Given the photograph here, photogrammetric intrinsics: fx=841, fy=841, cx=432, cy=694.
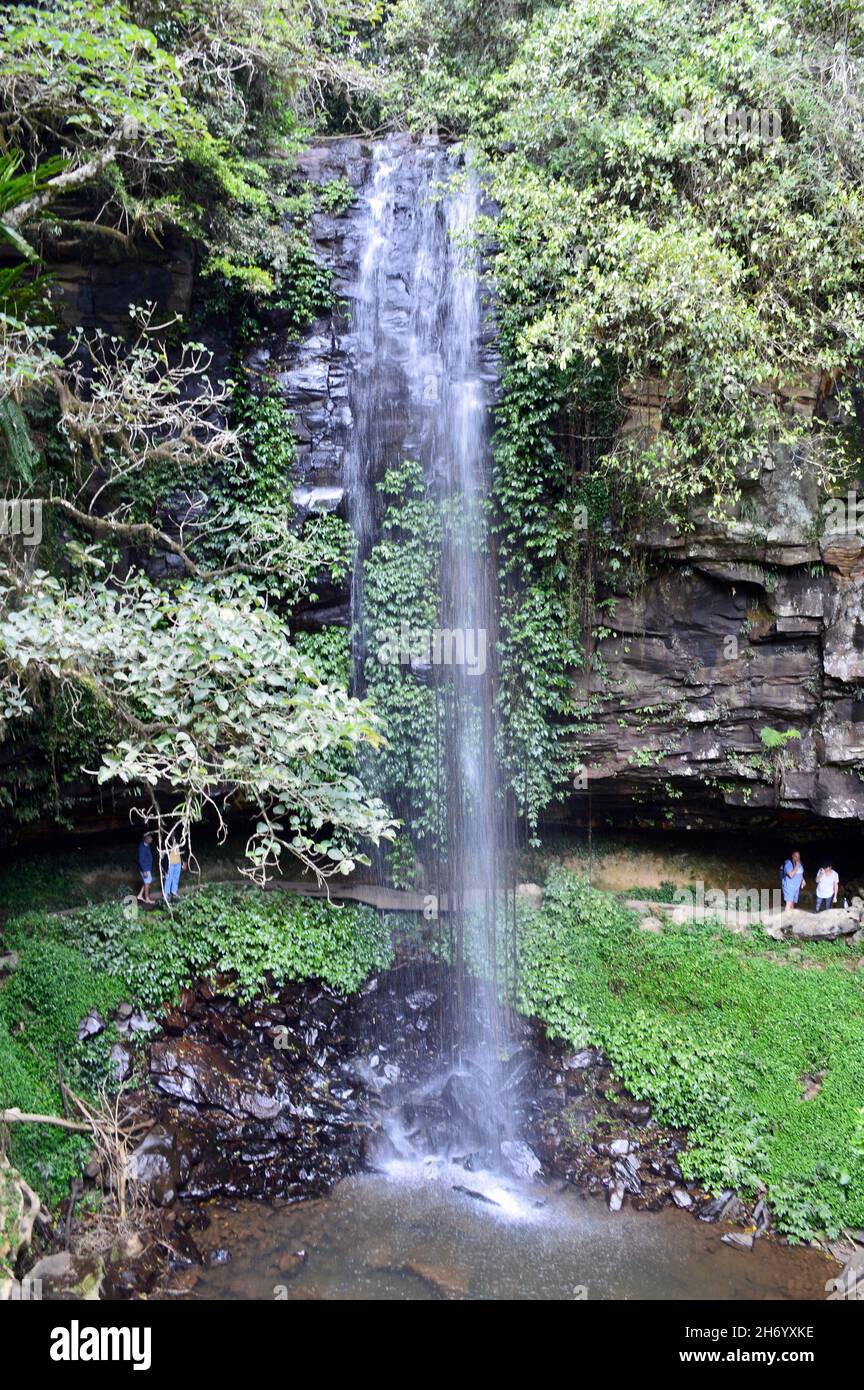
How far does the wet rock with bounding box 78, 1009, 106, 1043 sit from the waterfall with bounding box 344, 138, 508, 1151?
4.07 m

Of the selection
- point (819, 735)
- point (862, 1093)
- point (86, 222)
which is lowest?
point (862, 1093)

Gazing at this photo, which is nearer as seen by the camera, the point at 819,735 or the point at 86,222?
the point at 86,222

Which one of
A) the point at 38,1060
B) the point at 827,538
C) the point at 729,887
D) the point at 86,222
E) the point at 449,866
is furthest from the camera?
the point at 729,887

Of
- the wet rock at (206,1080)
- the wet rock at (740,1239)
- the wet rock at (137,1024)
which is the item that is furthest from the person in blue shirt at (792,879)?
the wet rock at (137,1024)

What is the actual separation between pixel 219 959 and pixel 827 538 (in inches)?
340

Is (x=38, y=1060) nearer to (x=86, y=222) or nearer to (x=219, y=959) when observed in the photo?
(x=219, y=959)

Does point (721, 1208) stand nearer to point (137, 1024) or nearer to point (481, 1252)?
point (481, 1252)

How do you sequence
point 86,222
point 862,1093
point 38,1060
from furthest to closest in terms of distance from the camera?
point 86,222 < point 862,1093 < point 38,1060

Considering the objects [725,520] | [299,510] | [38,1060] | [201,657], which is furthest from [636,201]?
[38,1060]

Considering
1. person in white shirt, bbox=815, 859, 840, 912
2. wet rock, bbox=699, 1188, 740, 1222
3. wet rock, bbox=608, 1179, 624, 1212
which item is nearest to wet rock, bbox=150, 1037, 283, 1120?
wet rock, bbox=608, 1179, 624, 1212

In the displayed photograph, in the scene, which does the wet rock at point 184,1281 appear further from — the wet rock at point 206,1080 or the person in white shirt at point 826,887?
the person in white shirt at point 826,887

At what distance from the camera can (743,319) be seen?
28.7ft

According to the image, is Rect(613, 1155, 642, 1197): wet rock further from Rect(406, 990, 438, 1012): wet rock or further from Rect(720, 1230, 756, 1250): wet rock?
Rect(406, 990, 438, 1012): wet rock

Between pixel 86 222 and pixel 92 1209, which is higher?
pixel 86 222
